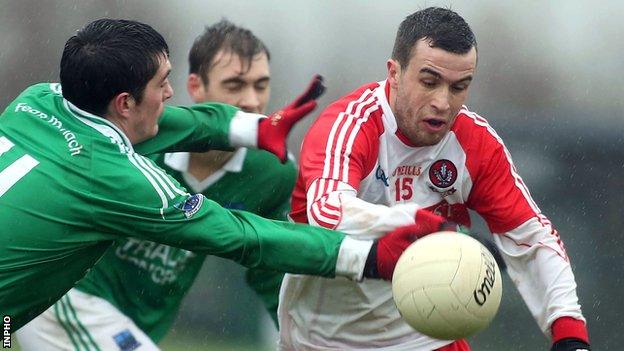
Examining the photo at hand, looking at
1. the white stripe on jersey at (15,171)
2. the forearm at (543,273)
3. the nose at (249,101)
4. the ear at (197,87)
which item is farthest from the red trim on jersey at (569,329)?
the ear at (197,87)

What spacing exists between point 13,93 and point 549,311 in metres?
8.51

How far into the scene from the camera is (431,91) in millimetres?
6184

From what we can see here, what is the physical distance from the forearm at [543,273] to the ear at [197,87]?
2.52 m

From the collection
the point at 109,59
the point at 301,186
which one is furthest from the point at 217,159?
the point at 109,59

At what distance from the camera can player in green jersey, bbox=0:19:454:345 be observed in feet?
18.6

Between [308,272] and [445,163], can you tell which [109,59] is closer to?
[308,272]

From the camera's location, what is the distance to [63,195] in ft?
18.7

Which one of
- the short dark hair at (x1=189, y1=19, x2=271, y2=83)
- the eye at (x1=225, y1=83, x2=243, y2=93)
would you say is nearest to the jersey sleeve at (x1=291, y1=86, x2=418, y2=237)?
the eye at (x1=225, y1=83, x2=243, y2=93)

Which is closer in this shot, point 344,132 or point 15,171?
point 15,171

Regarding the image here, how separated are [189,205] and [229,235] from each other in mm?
197

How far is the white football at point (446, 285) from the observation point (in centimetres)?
547

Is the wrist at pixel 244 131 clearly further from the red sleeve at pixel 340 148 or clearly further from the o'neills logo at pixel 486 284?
the o'neills logo at pixel 486 284

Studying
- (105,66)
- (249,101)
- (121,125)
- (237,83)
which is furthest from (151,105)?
(237,83)

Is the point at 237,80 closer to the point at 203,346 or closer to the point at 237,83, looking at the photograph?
the point at 237,83
